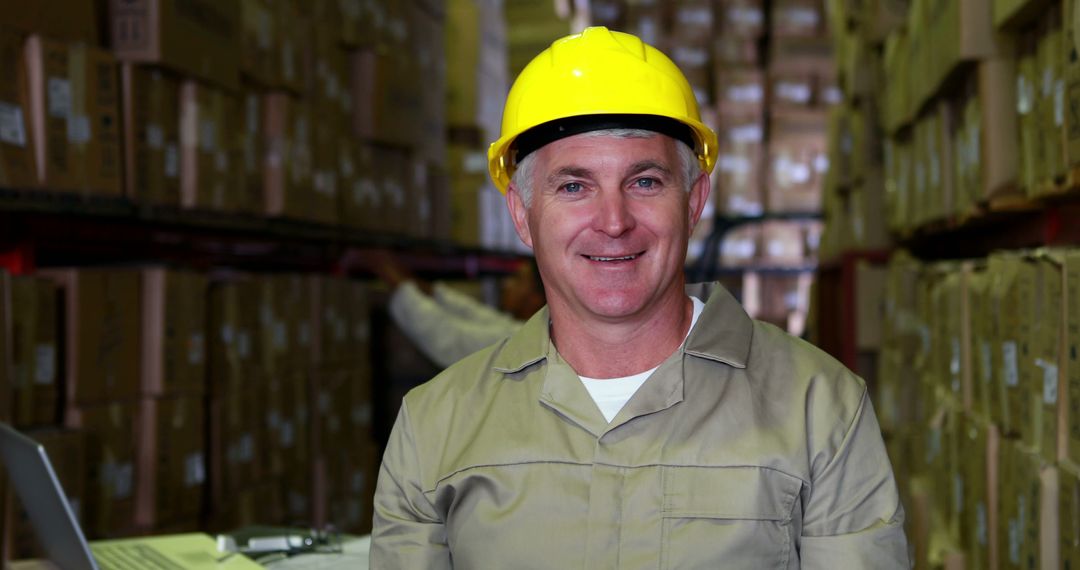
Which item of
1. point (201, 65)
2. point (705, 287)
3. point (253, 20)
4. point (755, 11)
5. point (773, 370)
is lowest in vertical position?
point (773, 370)

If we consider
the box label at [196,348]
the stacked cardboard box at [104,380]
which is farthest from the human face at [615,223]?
the box label at [196,348]

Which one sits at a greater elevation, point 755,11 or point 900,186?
point 755,11

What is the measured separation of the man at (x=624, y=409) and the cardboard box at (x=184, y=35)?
6.09 feet

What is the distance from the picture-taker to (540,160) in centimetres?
188

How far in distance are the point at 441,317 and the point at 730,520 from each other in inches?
128

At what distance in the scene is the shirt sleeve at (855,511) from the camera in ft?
5.23

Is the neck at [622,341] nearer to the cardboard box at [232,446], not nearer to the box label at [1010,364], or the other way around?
the box label at [1010,364]

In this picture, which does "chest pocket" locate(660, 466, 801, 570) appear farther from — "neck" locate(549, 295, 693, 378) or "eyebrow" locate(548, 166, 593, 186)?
"eyebrow" locate(548, 166, 593, 186)

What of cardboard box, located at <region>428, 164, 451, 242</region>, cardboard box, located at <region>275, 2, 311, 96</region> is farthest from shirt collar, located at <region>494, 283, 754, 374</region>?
cardboard box, located at <region>428, 164, 451, 242</region>

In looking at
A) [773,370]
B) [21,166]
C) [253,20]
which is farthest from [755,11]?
[773,370]

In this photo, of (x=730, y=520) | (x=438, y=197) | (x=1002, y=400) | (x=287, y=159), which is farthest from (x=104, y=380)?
(x=438, y=197)

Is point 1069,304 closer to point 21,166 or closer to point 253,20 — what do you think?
point 21,166

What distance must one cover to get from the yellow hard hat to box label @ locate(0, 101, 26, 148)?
4.99 ft

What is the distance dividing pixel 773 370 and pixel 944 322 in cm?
181
